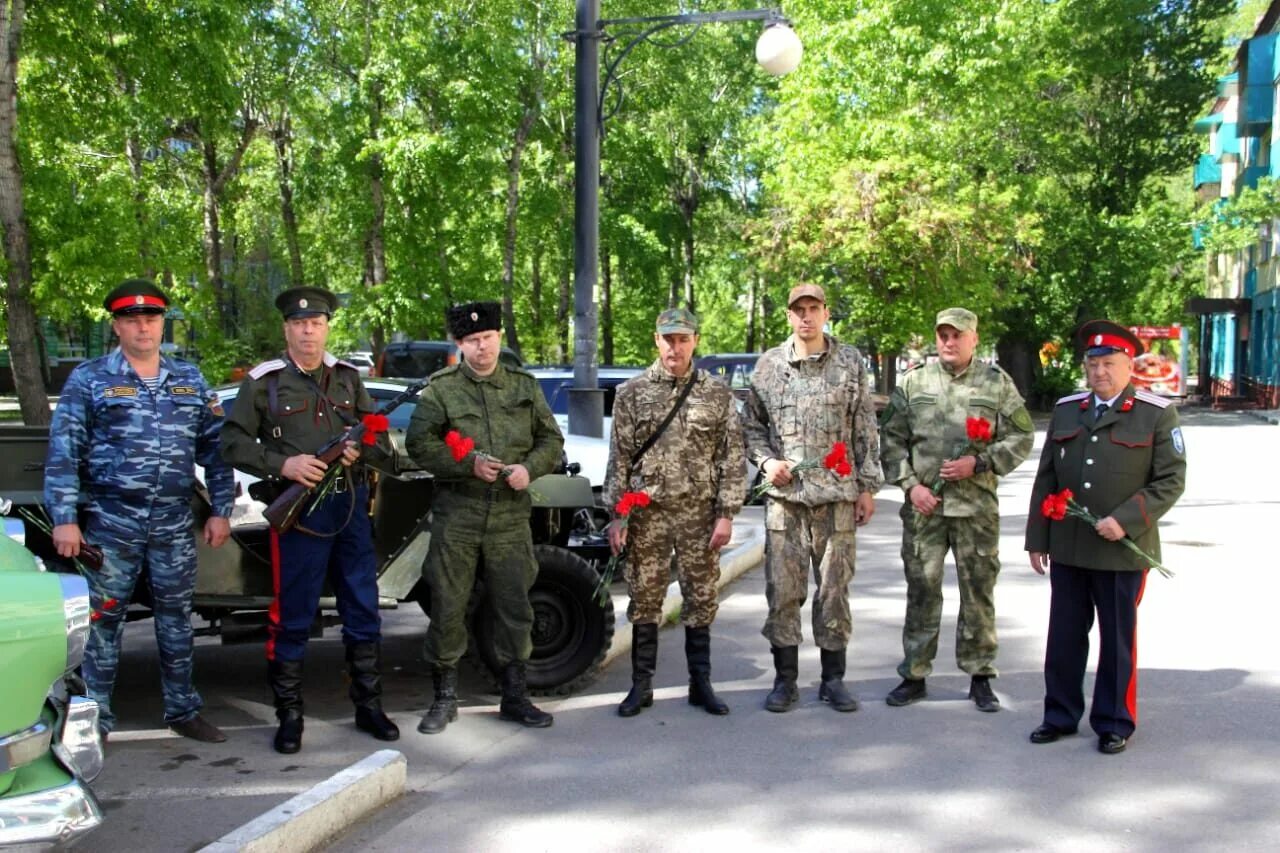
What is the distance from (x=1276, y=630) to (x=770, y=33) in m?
7.73

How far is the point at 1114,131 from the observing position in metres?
38.3

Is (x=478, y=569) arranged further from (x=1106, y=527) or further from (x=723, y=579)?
(x=723, y=579)

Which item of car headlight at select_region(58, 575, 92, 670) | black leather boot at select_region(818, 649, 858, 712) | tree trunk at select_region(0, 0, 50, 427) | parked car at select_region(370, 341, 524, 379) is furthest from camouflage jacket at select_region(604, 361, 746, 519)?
parked car at select_region(370, 341, 524, 379)

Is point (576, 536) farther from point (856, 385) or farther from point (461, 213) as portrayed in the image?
point (461, 213)

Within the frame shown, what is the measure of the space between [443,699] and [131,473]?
1747 millimetres

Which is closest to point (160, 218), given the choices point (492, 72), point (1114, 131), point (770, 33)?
point (492, 72)

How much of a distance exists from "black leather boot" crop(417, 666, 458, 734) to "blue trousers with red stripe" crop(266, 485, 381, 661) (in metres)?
0.42

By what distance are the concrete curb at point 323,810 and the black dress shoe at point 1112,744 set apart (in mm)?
2950

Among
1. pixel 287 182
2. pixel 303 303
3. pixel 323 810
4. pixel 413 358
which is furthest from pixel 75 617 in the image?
pixel 287 182

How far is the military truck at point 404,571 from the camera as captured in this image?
19.1ft

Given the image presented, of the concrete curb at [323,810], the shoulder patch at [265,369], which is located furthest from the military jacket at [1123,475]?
the shoulder patch at [265,369]

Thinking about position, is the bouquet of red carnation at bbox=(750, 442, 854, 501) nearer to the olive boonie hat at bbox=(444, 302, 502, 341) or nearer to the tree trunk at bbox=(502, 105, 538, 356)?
the olive boonie hat at bbox=(444, 302, 502, 341)

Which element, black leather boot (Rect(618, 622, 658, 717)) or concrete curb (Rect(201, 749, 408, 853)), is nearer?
concrete curb (Rect(201, 749, 408, 853))

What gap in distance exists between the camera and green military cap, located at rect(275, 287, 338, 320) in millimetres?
5410
